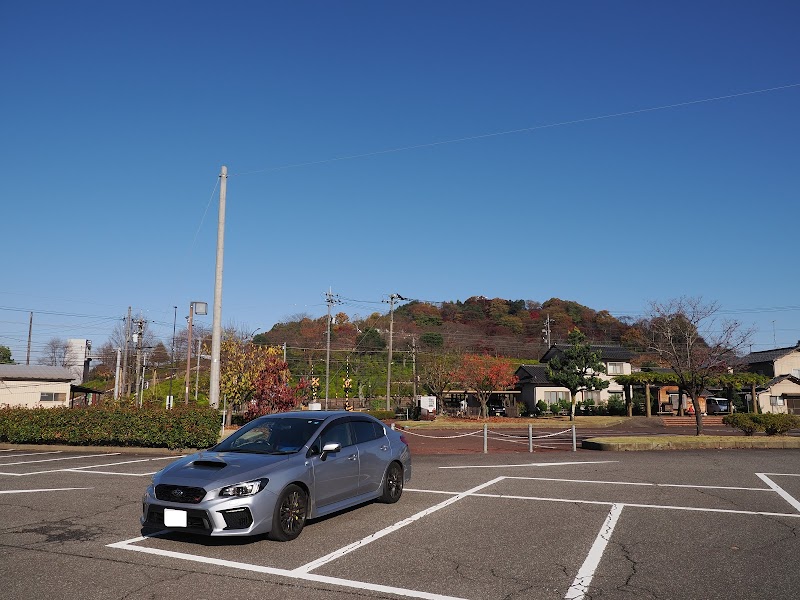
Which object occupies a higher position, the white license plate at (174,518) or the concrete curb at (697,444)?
the white license plate at (174,518)

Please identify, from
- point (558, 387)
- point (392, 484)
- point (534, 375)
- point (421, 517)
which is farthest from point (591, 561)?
point (558, 387)

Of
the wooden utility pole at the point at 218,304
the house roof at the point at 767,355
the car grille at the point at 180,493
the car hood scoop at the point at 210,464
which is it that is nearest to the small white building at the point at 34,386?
the wooden utility pole at the point at 218,304

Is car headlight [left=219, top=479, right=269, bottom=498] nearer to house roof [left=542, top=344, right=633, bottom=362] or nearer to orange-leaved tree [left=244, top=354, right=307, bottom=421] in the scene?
orange-leaved tree [left=244, top=354, right=307, bottom=421]

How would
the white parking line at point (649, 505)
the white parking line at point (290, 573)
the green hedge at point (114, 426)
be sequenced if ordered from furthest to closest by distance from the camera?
the green hedge at point (114, 426)
the white parking line at point (649, 505)
the white parking line at point (290, 573)

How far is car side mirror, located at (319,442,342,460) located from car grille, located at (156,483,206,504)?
1.54 metres

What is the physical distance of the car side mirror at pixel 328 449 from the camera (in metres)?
7.55

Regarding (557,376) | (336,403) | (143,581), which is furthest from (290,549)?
(336,403)

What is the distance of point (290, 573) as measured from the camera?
5.79 m

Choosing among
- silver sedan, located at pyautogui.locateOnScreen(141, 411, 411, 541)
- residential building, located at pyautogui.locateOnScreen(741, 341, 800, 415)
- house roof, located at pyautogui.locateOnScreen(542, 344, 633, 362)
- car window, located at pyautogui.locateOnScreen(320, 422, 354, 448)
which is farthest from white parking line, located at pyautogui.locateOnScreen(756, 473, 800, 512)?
residential building, located at pyautogui.locateOnScreen(741, 341, 800, 415)

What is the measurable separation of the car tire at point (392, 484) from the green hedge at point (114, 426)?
30.1 feet

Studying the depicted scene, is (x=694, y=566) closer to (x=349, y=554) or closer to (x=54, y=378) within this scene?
(x=349, y=554)

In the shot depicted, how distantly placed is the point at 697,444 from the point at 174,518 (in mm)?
16850

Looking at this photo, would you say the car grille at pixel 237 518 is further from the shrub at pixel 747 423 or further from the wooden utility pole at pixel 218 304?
the shrub at pixel 747 423

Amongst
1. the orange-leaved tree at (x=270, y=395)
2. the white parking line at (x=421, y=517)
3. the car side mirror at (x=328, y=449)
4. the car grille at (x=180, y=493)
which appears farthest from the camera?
the orange-leaved tree at (x=270, y=395)
